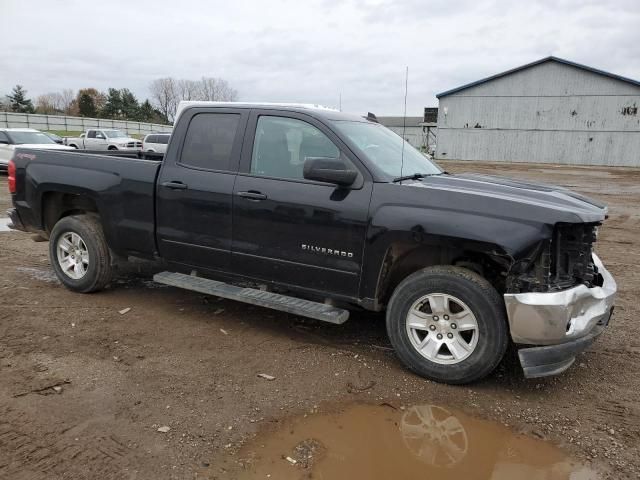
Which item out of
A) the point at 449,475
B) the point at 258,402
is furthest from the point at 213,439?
the point at 449,475

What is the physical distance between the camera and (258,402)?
11.1 feet

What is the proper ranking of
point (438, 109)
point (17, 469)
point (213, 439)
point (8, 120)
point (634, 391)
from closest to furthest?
point (17, 469), point (213, 439), point (634, 391), point (438, 109), point (8, 120)

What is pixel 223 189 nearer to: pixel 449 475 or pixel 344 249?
pixel 344 249

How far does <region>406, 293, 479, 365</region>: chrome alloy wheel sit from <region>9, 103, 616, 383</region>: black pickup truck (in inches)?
0.4

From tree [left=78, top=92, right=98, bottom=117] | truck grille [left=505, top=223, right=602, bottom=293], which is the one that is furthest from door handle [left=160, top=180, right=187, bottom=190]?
tree [left=78, top=92, right=98, bottom=117]

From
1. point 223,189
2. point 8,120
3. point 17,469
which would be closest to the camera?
point 17,469

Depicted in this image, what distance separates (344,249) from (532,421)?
1.72m

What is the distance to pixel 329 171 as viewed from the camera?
3791 millimetres

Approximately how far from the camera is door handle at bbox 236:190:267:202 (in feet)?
13.8

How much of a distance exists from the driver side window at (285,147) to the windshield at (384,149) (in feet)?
0.68

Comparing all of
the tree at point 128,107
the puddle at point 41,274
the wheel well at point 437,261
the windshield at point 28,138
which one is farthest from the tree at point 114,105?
the wheel well at point 437,261

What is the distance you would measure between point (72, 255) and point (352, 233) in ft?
10.9

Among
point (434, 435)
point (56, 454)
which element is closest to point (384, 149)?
point (434, 435)

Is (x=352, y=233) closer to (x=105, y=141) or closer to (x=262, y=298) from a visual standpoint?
(x=262, y=298)
